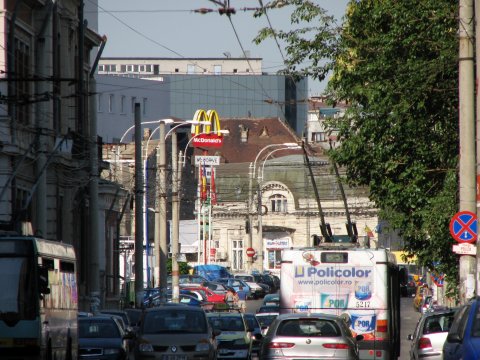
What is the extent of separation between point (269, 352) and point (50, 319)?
4284 millimetres

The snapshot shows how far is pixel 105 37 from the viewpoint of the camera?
56312 mm

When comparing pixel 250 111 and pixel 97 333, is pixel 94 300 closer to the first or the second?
pixel 97 333

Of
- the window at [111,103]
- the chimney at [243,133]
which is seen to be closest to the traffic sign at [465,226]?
the window at [111,103]

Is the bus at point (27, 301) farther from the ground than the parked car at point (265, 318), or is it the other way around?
the bus at point (27, 301)

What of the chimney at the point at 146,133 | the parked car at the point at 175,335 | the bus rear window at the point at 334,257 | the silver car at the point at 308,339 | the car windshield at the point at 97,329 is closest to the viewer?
the silver car at the point at 308,339

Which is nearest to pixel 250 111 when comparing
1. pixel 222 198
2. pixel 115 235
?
pixel 222 198

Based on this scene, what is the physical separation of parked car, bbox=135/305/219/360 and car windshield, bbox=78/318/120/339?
2717 mm

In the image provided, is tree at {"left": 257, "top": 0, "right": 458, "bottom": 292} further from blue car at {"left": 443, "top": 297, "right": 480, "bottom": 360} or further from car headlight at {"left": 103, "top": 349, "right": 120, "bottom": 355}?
blue car at {"left": 443, "top": 297, "right": 480, "bottom": 360}

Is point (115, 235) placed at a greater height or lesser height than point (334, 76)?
lesser

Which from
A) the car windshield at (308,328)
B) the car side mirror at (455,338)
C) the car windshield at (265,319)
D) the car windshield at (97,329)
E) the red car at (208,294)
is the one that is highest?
the car side mirror at (455,338)

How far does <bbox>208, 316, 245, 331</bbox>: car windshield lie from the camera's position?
115 ft

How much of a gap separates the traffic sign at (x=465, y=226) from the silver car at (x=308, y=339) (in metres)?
2.72

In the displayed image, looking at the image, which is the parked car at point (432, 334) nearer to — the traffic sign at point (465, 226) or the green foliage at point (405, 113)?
the green foliage at point (405, 113)

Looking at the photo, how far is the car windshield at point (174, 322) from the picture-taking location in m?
27.9
